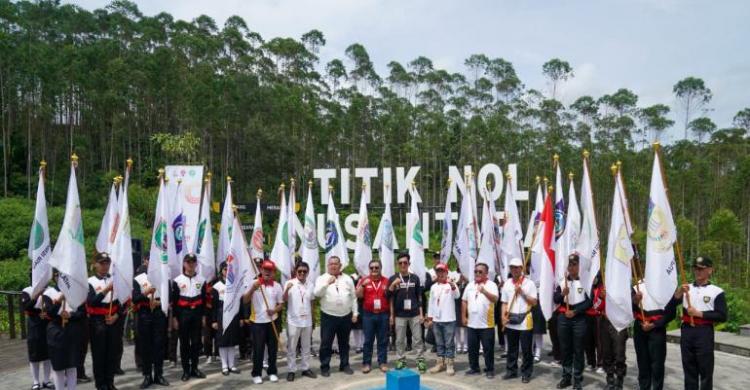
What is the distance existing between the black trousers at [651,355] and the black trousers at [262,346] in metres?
4.81

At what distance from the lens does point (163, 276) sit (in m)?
7.69

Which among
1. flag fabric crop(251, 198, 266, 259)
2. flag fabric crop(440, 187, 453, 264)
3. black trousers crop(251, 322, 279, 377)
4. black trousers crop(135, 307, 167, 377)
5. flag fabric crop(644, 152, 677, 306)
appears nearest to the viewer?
flag fabric crop(644, 152, 677, 306)

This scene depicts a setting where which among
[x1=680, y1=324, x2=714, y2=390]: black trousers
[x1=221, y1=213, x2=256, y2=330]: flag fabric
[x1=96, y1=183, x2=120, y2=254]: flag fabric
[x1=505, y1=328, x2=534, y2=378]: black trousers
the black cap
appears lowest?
[x1=505, y1=328, x2=534, y2=378]: black trousers

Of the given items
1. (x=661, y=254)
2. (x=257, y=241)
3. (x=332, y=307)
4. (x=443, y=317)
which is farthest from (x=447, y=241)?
(x=661, y=254)

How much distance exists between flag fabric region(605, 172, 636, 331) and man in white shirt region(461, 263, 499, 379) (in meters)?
1.65

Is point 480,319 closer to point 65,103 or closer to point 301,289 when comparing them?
point 301,289

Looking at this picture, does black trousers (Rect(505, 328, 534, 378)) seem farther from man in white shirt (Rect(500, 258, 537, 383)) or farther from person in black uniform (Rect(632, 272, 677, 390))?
person in black uniform (Rect(632, 272, 677, 390))

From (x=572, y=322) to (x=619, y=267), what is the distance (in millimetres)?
1060

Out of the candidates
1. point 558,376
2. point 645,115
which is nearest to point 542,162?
→ point 645,115

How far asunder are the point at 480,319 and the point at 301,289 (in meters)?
2.61

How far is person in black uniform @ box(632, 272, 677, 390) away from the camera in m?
6.71

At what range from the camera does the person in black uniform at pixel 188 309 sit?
7902 millimetres

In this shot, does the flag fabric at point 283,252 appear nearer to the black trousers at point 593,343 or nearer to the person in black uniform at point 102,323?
the person in black uniform at point 102,323

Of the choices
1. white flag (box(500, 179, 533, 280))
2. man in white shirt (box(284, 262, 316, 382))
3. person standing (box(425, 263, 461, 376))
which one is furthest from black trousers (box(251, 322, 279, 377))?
white flag (box(500, 179, 533, 280))
